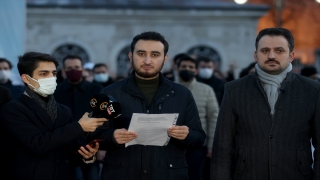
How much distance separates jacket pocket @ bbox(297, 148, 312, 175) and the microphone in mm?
1639

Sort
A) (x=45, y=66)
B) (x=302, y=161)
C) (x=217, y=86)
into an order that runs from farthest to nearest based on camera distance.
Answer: (x=217, y=86) → (x=45, y=66) → (x=302, y=161)

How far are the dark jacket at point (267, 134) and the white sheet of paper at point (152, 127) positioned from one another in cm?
48

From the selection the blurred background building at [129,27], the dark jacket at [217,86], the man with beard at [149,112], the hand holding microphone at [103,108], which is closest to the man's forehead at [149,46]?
the man with beard at [149,112]

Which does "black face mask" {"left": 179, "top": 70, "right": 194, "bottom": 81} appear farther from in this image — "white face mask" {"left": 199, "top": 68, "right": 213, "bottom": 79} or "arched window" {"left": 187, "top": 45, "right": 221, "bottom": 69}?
"arched window" {"left": 187, "top": 45, "right": 221, "bottom": 69}

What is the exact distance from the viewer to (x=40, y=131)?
18.4 ft

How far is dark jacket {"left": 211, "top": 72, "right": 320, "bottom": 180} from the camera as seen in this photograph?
17.4 ft

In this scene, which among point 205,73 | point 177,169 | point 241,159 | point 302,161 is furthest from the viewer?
point 205,73

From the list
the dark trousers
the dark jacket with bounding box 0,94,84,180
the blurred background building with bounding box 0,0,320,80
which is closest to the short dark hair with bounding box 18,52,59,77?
the dark jacket with bounding box 0,94,84,180

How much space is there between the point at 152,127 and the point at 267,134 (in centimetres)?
104

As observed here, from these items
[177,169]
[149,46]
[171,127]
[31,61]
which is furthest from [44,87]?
[177,169]

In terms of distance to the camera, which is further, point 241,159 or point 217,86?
point 217,86

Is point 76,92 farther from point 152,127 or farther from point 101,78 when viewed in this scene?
point 152,127

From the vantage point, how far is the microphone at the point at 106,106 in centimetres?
Answer: 537

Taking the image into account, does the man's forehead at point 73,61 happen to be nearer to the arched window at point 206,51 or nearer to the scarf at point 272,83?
the scarf at point 272,83
